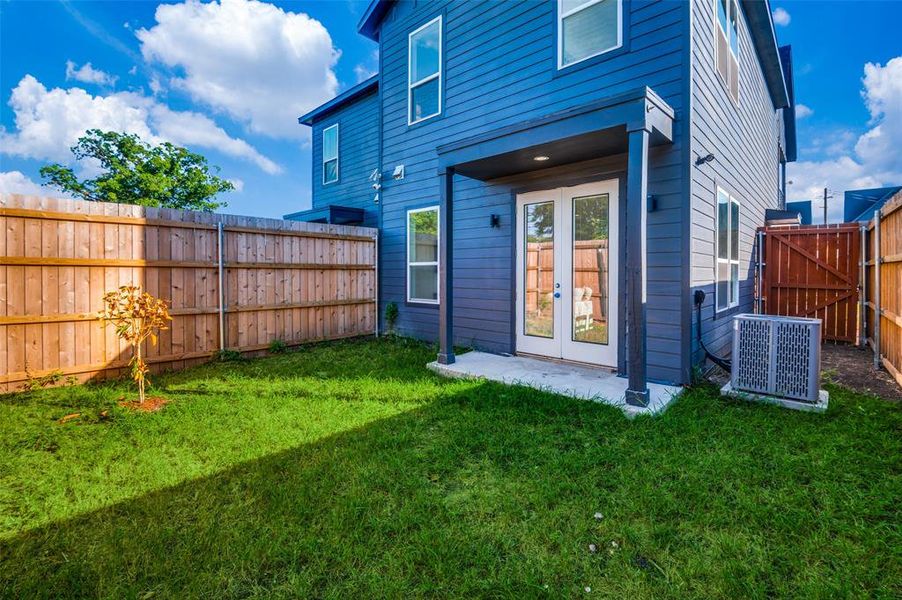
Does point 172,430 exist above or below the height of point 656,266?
below

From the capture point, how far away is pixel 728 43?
561 centimetres

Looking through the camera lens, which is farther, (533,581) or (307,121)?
(307,121)

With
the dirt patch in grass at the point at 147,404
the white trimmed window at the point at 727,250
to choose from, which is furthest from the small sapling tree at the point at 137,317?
the white trimmed window at the point at 727,250

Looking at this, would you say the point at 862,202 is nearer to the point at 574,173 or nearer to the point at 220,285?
the point at 574,173

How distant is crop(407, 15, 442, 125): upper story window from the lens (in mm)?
6582

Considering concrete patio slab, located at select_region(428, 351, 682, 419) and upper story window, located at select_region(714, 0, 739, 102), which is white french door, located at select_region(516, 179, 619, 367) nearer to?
concrete patio slab, located at select_region(428, 351, 682, 419)

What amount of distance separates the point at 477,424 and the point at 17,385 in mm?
4750

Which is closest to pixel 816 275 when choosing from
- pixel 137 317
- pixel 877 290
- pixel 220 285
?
pixel 877 290

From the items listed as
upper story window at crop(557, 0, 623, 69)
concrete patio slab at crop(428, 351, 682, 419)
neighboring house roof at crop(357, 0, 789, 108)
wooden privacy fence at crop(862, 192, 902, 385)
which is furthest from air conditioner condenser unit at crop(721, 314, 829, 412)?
neighboring house roof at crop(357, 0, 789, 108)

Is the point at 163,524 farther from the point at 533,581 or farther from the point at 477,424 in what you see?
the point at 477,424

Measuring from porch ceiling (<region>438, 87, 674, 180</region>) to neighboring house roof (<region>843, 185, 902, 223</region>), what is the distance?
13804 millimetres

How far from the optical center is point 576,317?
16.3 feet

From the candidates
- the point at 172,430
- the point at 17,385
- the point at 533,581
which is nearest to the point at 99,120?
the point at 17,385

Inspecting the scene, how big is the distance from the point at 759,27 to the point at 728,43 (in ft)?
8.27
